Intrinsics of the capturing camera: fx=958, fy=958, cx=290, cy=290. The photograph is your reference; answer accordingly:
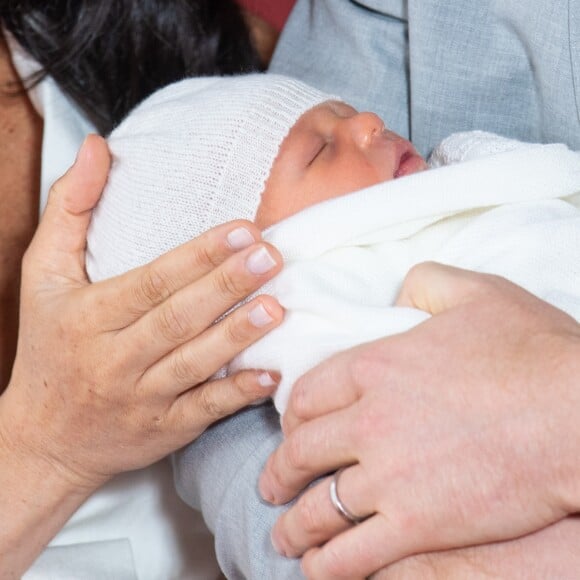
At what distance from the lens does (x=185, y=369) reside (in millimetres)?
1200

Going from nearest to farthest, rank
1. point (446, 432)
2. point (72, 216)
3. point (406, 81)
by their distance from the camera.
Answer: point (446, 432)
point (72, 216)
point (406, 81)

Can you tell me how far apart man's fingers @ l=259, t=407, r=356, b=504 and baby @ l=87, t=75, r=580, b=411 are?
0.31 feet

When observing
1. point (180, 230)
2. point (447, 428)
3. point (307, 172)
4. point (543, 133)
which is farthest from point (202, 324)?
point (543, 133)

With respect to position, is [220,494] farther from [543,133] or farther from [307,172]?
[543,133]

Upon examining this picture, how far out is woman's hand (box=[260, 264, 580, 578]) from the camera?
2.96 feet

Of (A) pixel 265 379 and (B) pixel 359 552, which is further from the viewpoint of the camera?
(A) pixel 265 379

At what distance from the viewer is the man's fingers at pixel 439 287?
1018mm

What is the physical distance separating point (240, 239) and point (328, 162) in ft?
0.75

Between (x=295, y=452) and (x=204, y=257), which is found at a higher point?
(x=204, y=257)

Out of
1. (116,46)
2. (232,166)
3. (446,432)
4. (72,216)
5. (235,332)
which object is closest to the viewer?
(446,432)

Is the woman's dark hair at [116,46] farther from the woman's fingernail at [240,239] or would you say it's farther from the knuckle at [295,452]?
the knuckle at [295,452]

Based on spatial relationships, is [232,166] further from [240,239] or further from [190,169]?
[240,239]

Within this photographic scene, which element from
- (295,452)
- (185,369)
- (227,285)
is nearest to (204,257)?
(227,285)

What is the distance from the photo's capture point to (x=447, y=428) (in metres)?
0.93
